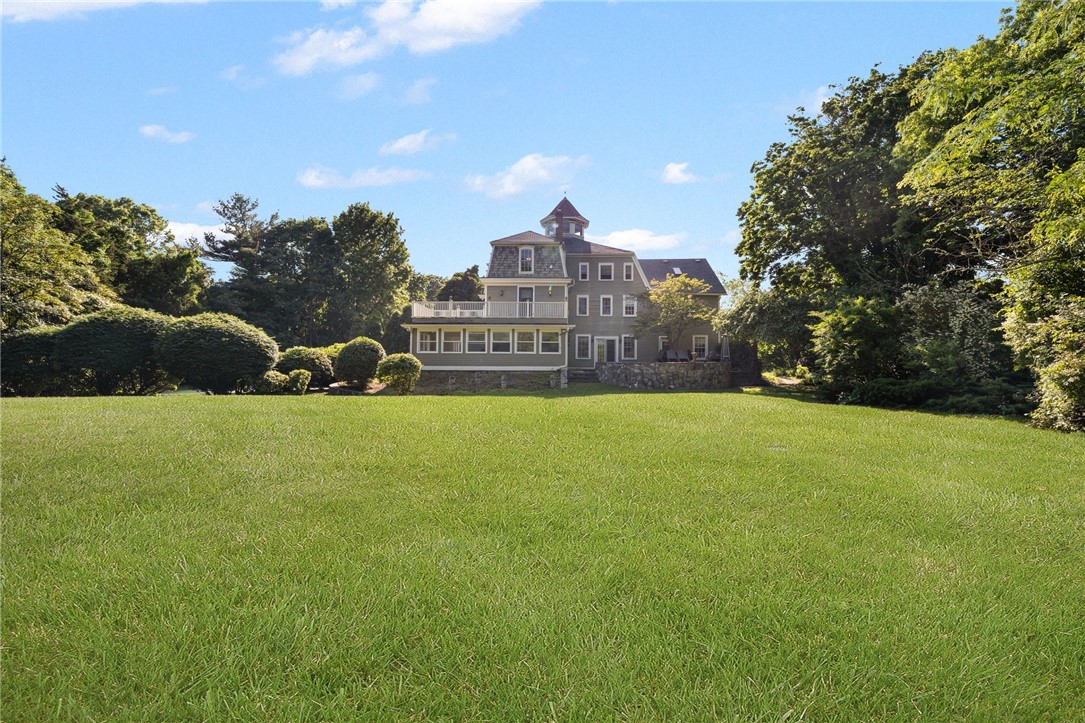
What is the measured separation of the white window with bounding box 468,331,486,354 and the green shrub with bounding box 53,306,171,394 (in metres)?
12.1

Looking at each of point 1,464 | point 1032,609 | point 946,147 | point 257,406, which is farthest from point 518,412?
point 946,147

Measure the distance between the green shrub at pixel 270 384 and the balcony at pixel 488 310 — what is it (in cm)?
780

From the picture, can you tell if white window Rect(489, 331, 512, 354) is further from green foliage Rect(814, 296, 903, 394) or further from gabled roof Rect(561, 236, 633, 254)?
green foliage Rect(814, 296, 903, 394)

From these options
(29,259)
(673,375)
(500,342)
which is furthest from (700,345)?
(29,259)

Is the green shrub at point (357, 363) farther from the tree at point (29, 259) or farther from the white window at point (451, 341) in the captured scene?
the tree at point (29, 259)

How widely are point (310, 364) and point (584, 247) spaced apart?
17.1 meters

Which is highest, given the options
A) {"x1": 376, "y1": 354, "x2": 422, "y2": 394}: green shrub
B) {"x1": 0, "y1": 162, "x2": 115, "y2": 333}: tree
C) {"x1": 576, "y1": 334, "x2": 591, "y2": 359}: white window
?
{"x1": 0, "y1": 162, "x2": 115, "y2": 333}: tree

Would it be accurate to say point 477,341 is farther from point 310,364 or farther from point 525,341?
point 310,364

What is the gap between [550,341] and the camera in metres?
25.4

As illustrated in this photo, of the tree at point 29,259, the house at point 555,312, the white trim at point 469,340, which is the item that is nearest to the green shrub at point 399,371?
the house at point 555,312

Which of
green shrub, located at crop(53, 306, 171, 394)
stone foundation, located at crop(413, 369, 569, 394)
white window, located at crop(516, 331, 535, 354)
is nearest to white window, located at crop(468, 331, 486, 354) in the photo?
stone foundation, located at crop(413, 369, 569, 394)

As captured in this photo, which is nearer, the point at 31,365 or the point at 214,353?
the point at 31,365

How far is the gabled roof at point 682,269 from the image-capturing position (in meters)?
Result: 32.3

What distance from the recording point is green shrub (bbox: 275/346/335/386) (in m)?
20.4
